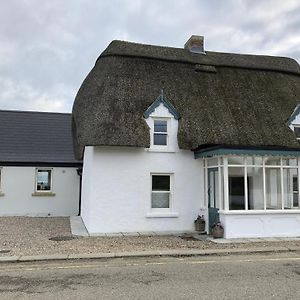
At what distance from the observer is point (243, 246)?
13.2 m

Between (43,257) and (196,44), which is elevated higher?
(196,44)

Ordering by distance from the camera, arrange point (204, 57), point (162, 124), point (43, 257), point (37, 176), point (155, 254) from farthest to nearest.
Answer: point (37, 176) → point (204, 57) → point (162, 124) → point (155, 254) → point (43, 257)

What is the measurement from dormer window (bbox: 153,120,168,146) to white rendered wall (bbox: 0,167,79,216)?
30.9 feet

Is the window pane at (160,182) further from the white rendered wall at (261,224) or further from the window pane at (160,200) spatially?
the white rendered wall at (261,224)

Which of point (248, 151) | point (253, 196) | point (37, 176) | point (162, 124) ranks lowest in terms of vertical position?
point (253, 196)

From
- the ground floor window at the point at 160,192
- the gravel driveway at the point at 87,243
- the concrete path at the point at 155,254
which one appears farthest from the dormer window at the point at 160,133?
the concrete path at the point at 155,254

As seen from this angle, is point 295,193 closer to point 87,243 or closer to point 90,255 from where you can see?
point 87,243

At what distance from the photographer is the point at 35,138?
2661 cm

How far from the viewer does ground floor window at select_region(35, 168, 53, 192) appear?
976 inches

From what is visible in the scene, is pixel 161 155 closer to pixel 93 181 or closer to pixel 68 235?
pixel 93 181

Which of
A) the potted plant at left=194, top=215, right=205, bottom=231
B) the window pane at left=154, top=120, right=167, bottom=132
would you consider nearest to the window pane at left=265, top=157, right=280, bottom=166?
the potted plant at left=194, top=215, right=205, bottom=231

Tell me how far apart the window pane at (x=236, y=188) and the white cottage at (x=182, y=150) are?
0.04 meters

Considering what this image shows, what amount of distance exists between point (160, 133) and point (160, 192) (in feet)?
8.59

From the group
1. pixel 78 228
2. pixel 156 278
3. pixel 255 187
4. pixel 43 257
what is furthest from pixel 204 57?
pixel 156 278
